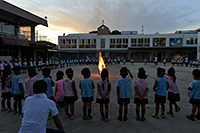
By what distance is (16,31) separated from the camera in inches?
720

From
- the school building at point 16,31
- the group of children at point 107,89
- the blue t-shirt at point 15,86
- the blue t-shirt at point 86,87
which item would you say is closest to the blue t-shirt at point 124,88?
the group of children at point 107,89

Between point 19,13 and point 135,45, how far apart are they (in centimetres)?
2864

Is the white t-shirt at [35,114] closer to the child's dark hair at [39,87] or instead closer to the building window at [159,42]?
the child's dark hair at [39,87]

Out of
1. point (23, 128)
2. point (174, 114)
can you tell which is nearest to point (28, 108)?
point (23, 128)

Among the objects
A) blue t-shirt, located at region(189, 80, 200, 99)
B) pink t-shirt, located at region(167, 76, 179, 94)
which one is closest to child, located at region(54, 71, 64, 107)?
pink t-shirt, located at region(167, 76, 179, 94)

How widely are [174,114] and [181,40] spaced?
38.3 metres

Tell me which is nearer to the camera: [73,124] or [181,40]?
[73,124]

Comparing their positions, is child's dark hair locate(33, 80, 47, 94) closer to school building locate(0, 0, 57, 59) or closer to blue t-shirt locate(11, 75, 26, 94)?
blue t-shirt locate(11, 75, 26, 94)

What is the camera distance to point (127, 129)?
3451 mm

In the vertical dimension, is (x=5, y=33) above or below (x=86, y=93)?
above

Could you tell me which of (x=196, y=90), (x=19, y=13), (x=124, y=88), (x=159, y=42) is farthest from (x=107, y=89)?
(x=159, y=42)

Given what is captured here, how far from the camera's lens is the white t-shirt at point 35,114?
179 cm

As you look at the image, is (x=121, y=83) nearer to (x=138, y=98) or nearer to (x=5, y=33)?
(x=138, y=98)

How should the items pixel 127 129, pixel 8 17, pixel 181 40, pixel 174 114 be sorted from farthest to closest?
1. pixel 181 40
2. pixel 8 17
3. pixel 174 114
4. pixel 127 129
